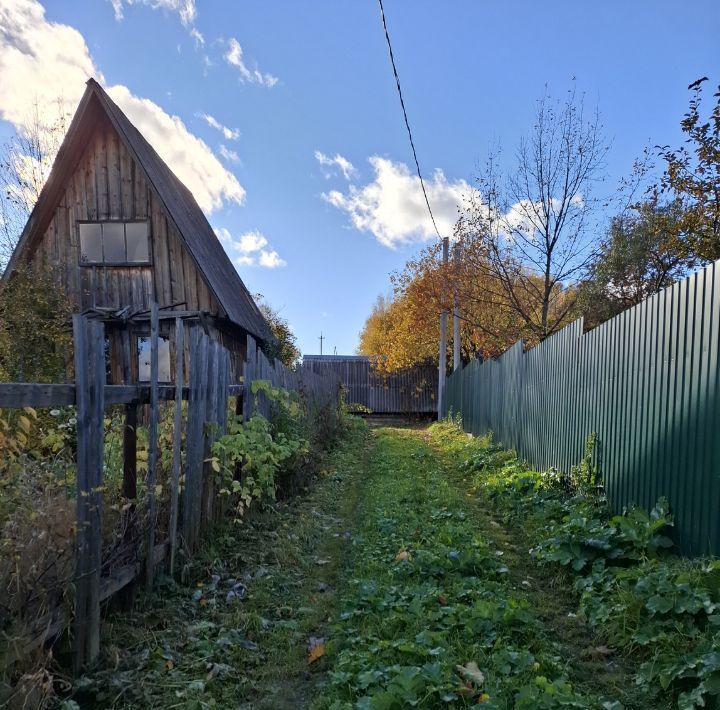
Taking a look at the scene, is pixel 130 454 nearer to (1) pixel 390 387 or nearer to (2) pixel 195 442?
(2) pixel 195 442

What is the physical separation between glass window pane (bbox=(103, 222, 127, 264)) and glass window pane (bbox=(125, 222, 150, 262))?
5.1 inches

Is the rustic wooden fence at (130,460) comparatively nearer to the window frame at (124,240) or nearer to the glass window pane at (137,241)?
the window frame at (124,240)

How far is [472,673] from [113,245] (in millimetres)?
11451

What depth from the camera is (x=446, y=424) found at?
56.8ft

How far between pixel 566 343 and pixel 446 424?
36.2 ft

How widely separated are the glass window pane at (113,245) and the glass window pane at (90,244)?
0.47 ft

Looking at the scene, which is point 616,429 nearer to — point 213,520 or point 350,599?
point 350,599

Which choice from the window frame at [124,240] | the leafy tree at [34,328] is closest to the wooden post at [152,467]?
the leafy tree at [34,328]

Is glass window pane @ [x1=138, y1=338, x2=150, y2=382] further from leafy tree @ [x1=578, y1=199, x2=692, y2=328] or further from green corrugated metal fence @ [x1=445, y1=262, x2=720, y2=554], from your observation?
leafy tree @ [x1=578, y1=199, x2=692, y2=328]

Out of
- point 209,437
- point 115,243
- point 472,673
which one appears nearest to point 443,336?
point 115,243

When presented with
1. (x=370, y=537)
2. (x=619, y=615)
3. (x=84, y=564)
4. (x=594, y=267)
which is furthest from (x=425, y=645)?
(x=594, y=267)

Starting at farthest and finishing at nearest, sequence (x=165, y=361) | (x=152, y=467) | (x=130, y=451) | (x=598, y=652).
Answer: (x=165, y=361) < (x=152, y=467) < (x=130, y=451) < (x=598, y=652)

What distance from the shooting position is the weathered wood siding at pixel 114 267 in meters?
11.1

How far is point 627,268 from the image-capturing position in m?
13.0
